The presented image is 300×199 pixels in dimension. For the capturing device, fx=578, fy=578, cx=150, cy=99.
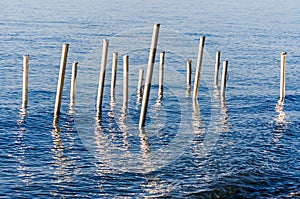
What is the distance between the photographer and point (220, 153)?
98.3 feet

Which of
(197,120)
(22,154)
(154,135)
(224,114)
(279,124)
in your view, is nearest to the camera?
(22,154)

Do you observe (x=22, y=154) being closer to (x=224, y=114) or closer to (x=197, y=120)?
(x=197, y=120)

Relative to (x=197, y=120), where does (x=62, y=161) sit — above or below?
above

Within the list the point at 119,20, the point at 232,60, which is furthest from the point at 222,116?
the point at 119,20

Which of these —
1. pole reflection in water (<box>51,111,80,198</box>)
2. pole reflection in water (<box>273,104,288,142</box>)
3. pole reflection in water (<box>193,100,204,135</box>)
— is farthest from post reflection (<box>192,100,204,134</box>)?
pole reflection in water (<box>51,111,80,198</box>)

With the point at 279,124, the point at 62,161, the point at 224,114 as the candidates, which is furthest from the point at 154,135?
the point at 279,124

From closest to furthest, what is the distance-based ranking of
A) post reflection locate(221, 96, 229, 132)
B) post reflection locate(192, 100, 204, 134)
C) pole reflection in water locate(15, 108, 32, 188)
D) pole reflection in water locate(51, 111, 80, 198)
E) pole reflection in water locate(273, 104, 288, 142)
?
pole reflection in water locate(51, 111, 80, 198), pole reflection in water locate(15, 108, 32, 188), pole reflection in water locate(273, 104, 288, 142), post reflection locate(192, 100, 204, 134), post reflection locate(221, 96, 229, 132)

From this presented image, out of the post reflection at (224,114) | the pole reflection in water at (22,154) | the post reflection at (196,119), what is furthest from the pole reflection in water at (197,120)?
the pole reflection in water at (22,154)

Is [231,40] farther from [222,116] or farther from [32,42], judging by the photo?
[222,116]

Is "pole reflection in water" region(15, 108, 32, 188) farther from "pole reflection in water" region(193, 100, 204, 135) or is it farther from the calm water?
"pole reflection in water" region(193, 100, 204, 135)

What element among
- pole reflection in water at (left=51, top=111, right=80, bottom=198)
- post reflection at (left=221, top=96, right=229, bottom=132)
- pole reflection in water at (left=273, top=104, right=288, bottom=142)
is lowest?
pole reflection in water at (left=273, top=104, right=288, bottom=142)

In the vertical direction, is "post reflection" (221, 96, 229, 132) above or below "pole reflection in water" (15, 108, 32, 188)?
below

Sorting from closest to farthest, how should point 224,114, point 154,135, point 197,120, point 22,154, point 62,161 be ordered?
point 62,161
point 22,154
point 154,135
point 197,120
point 224,114

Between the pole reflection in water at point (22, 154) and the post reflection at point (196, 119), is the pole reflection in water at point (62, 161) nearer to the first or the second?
the pole reflection in water at point (22, 154)
